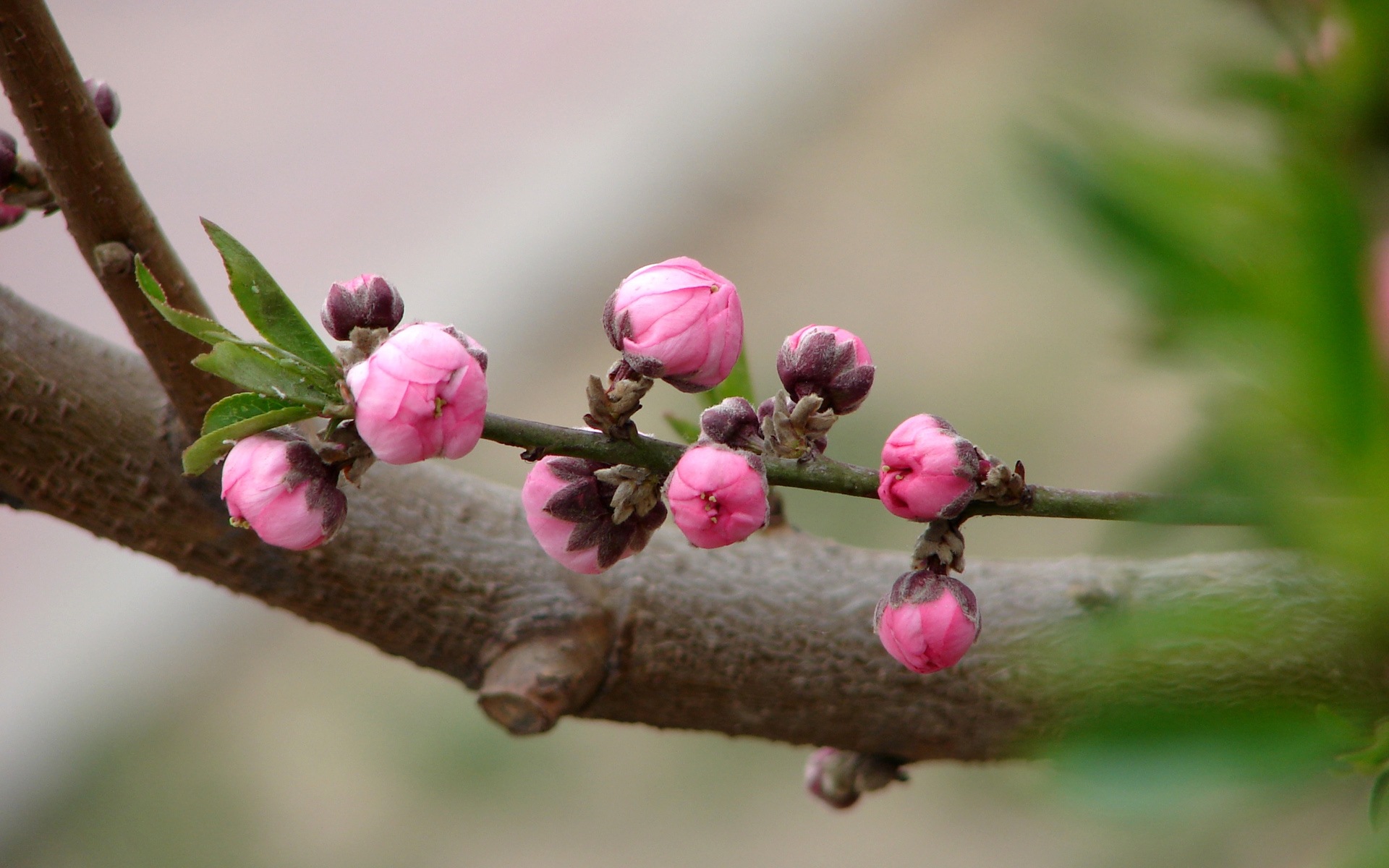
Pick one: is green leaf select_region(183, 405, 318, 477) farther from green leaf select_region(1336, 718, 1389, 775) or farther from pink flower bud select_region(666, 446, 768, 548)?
green leaf select_region(1336, 718, 1389, 775)

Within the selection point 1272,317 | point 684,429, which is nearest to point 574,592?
point 684,429

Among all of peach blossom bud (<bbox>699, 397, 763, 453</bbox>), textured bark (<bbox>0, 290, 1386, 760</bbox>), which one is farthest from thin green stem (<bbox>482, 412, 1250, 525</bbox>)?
textured bark (<bbox>0, 290, 1386, 760</bbox>)

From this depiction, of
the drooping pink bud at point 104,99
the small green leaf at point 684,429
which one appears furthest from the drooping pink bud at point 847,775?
the drooping pink bud at point 104,99

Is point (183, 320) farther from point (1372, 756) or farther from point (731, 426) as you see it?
point (1372, 756)

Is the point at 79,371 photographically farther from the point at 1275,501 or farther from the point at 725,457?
the point at 1275,501

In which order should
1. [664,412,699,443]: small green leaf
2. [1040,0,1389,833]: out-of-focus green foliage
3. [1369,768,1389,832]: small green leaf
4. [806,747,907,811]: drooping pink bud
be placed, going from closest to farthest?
[1040,0,1389,833]: out-of-focus green foliage, [1369,768,1389,832]: small green leaf, [664,412,699,443]: small green leaf, [806,747,907,811]: drooping pink bud

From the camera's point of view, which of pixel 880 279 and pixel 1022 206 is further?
pixel 880 279

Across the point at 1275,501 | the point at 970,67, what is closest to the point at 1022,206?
the point at 1275,501
